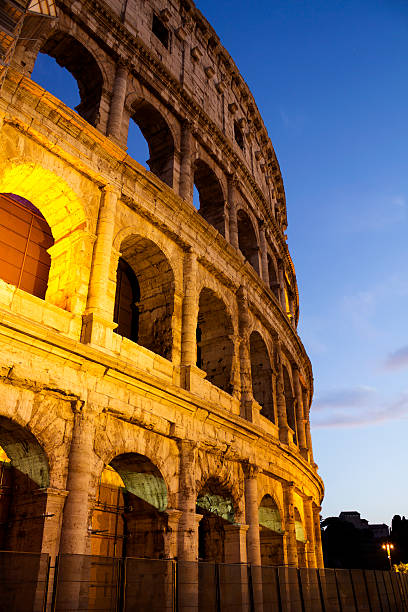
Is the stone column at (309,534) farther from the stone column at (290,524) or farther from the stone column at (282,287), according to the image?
the stone column at (282,287)

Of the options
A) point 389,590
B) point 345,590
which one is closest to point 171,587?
point 345,590

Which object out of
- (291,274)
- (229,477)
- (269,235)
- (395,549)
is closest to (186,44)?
(269,235)

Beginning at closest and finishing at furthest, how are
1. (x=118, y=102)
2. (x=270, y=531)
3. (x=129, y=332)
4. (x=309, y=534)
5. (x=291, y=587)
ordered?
1. (x=291, y=587)
2. (x=118, y=102)
3. (x=129, y=332)
4. (x=270, y=531)
5. (x=309, y=534)

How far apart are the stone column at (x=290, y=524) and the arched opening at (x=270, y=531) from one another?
23 cm

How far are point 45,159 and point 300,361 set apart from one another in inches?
562

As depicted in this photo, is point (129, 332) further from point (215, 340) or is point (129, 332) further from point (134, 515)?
point (134, 515)

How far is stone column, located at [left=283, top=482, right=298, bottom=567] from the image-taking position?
13786 millimetres

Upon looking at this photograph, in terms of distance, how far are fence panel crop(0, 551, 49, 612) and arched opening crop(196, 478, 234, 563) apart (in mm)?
5675

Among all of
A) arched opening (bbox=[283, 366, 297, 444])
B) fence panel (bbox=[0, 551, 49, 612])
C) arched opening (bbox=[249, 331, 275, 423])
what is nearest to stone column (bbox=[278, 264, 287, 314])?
arched opening (bbox=[283, 366, 297, 444])

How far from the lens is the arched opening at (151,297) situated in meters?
11.6

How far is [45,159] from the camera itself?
9.62m

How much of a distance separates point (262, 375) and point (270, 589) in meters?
6.76

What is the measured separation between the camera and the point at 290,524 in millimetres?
14156

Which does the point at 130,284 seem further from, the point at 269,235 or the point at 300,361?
the point at 300,361
